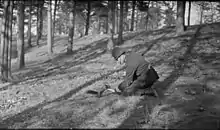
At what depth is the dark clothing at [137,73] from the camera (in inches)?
268

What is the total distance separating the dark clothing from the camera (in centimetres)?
680

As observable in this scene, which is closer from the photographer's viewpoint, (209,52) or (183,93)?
(183,93)

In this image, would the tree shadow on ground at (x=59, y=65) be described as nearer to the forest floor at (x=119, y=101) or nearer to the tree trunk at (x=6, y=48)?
the tree trunk at (x=6, y=48)

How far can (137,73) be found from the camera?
22.7 feet

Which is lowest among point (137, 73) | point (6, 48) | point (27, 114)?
point (27, 114)

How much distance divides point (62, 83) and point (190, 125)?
6.76 m

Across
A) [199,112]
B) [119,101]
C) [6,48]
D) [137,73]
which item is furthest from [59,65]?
[199,112]

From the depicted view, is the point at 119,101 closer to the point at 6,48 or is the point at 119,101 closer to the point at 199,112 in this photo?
the point at 199,112

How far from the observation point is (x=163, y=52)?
15.2m

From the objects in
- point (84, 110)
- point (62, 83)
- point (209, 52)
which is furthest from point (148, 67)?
point (209, 52)

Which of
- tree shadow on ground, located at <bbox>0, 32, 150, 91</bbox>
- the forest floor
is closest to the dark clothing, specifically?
the forest floor

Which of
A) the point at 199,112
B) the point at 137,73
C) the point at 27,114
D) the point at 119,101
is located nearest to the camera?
the point at 199,112

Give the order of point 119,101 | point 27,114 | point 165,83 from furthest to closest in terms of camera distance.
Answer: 1. point 165,83
2. point 119,101
3. point 27,114

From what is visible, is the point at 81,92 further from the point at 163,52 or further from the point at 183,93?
the point at 163,52
